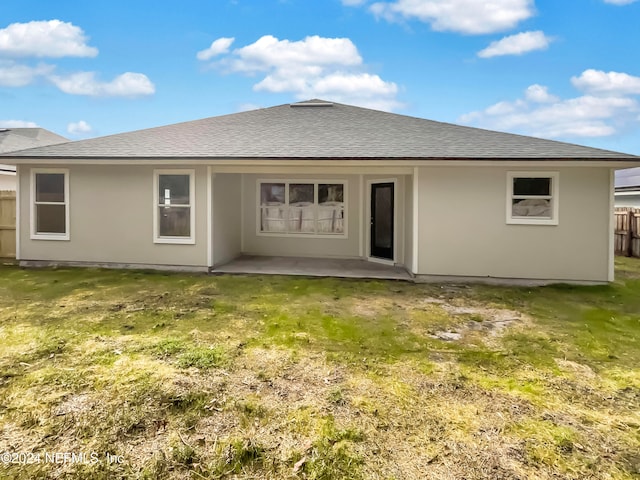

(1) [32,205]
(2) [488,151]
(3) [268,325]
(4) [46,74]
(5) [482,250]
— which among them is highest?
(4) [46,74]

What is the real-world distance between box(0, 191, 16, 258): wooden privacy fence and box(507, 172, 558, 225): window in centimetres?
1185

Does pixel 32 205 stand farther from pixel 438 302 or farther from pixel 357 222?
pixel 438 302

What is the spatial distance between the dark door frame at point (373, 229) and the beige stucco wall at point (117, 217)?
4344 millimetres

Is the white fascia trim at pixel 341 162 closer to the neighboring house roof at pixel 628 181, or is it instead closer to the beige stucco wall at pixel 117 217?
the beige stucco wall at pixel 117 217

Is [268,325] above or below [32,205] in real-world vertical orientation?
below

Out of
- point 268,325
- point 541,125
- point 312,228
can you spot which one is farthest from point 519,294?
point 541,125

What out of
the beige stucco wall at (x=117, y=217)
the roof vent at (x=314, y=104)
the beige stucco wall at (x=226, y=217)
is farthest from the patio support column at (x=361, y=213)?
the beige stucco wall at (x=117, y=217)

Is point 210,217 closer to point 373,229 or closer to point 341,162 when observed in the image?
point 341,162

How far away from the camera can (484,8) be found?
46.0ft

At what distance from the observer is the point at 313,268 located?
9406mm

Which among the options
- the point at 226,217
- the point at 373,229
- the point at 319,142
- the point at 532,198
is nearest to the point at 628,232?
the point at 532,198

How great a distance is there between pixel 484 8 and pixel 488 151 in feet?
30.1

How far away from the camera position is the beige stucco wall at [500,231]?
7.77m

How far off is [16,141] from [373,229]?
1647cm
